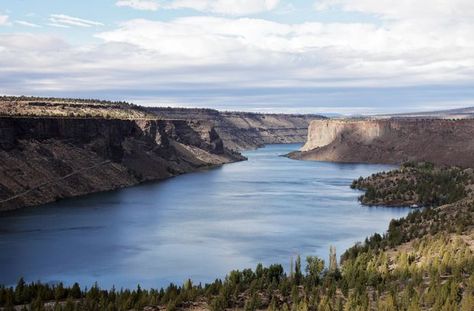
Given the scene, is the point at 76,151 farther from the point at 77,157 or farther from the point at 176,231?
the point at 176,231

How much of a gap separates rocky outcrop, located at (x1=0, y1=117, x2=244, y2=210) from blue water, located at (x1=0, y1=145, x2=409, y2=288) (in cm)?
550

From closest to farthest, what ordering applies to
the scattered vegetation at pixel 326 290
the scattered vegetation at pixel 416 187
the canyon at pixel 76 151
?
1. the scattered vegetation at pixel 326 290
2. the scattered vegetation at pixel 416 187
3. the canyon at pixel 76 151

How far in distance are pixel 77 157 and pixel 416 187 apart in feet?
205

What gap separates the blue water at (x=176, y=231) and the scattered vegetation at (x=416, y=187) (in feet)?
12.9

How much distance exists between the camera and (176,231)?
75812 millimetres

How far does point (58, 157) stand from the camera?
121688mm

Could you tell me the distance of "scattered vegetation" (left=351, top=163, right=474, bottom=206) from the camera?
327 feet

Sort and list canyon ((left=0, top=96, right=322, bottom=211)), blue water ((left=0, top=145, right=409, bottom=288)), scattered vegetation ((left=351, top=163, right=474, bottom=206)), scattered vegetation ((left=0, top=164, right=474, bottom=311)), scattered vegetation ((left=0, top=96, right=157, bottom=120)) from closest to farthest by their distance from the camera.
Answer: scattered vegetation ((left=0, top=164, right=474, bottom=311)) < blue water ((left=0, top=145, right=409, bottom=288)) < scattered vegetation ((left=351, top=163, right=474, bottom=206)) < canyon ((left=0, top=96, right=322, bottom=211)) < scattered vegetation ((left=0, top=96, right=157, bottom=120))

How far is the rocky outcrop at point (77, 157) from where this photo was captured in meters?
105

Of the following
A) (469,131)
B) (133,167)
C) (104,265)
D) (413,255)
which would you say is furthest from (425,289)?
(469,131)

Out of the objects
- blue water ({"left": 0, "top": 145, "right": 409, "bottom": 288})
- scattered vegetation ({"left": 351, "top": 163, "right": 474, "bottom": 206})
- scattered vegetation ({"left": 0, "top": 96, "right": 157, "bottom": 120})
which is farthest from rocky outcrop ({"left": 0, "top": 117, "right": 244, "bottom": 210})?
scattered vegetation ({"left": 351, "top": 163, "right": 474, "bottom": 206})

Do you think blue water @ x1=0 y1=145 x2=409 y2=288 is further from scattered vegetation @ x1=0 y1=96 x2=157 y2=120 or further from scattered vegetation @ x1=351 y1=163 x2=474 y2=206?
scattered vegetation @ x1=0 y1=96 x2=157 y2=120

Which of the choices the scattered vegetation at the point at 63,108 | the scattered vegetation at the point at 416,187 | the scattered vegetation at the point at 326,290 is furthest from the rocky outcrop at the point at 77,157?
the scattered vegetation at the point at 326,290

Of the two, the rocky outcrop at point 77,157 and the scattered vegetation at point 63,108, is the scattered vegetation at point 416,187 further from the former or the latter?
the scattered vegetation at point 63,108
